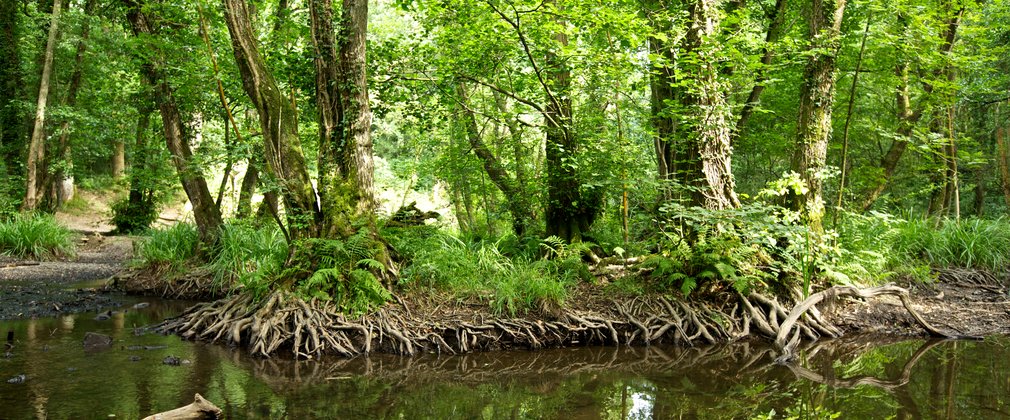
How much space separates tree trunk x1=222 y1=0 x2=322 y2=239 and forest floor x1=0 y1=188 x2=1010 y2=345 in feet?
5.62

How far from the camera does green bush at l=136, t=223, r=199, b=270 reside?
12.1 metres

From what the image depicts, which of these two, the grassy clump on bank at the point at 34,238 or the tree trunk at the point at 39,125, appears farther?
the tree trunk at the point at 39,125

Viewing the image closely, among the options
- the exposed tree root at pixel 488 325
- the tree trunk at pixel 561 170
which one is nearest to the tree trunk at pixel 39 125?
the exposed tree root at pixel 488 325

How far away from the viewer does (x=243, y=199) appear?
15.5 m

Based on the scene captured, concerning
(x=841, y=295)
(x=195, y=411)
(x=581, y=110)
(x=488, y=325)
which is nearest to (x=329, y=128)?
(x=488, y=325)

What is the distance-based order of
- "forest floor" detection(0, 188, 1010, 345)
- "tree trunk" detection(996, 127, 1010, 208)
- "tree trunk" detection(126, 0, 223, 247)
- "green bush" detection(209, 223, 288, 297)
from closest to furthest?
"forest floor" detection(0, 188, 1010, 345)
"green bush" detection(209, 223, 288, 297)
"tree trunk" detection(126, 0, 223, 247)
"tree trunk" detection(996, 127, 1010, 208)

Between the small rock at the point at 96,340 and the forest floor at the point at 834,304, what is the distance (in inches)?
98.4

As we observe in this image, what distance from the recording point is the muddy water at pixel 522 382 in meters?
5.74

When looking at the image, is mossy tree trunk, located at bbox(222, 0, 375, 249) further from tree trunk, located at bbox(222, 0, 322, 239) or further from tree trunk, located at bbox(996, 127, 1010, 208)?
tree trunk, located at bbox(996, 127, 1010, 208)

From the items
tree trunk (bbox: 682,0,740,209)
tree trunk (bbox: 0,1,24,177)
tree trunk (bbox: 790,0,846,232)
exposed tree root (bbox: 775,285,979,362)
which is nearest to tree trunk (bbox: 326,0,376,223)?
tree trunk (bbox: 682,0,740,209)

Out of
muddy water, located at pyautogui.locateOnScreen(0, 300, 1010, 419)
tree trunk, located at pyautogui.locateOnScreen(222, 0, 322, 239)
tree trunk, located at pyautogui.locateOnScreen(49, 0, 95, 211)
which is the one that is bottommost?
muddy water, located at pyautogui.locateOnScreen(0, 300, 1010, 419)

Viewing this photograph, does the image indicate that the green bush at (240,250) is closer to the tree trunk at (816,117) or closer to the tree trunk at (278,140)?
the tree trunk at (278,140)

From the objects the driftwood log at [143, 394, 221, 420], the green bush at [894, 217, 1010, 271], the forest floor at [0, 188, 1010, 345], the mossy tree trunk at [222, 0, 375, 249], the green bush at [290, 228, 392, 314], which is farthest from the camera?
the green bush at [894, 217, 1010, 271]

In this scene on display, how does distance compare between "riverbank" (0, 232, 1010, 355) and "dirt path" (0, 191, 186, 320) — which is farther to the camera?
"dirt path" (0, 191, 186, 320)
